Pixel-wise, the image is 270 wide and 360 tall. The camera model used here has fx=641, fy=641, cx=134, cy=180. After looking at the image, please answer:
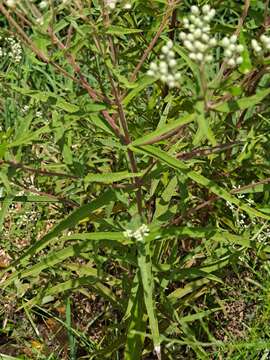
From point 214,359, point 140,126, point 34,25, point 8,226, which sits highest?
point 34,25

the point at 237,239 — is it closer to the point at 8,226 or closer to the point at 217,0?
the point at 217,0

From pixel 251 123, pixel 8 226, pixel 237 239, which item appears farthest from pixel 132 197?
pixel 8 226

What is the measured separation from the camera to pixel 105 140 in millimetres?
3076

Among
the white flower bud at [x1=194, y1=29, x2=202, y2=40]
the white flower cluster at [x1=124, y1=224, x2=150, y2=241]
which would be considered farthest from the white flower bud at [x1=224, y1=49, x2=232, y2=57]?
the white flower cluster at [x1=124, y1=224, x2=150, y2=241]

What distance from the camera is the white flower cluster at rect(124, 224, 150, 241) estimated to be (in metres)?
2.71

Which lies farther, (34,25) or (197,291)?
(197,291)

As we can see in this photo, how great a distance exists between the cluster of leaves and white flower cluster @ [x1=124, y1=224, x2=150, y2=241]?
0.13 ft

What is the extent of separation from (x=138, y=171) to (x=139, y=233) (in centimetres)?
38

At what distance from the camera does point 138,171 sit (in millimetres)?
2992

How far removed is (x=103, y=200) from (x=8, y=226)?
209 centimetres

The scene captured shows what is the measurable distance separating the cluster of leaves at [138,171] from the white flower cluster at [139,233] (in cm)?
4

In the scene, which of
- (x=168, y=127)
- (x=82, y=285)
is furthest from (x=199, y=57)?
(x=82, y=285)

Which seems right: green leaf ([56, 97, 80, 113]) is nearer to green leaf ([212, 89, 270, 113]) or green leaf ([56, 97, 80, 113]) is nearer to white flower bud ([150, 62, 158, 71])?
white flower bud ([150, 62, 158, 71])

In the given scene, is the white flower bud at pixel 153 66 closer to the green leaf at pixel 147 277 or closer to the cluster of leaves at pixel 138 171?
the cluster of leaves at pixel 138 171
